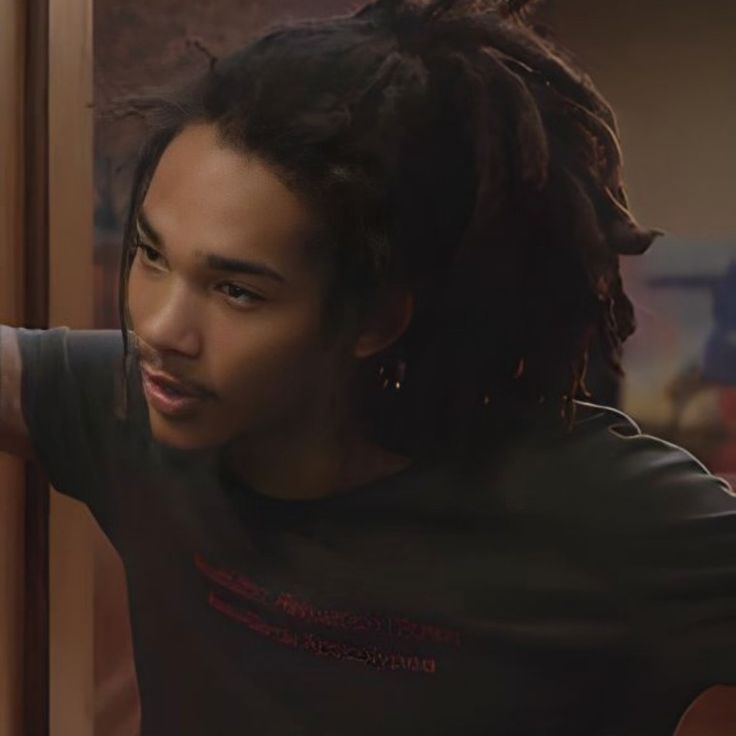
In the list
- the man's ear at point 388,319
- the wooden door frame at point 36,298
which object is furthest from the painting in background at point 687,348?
the wooden door frame at point 36,298

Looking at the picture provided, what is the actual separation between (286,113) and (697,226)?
0.44 metres

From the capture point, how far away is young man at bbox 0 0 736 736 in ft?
3.34

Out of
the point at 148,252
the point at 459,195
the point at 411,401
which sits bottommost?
the point at 411,401

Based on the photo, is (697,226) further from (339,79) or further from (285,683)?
(285,683)

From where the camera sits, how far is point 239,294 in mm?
1102

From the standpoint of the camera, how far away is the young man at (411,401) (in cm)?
102

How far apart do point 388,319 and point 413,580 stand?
11.1 inches

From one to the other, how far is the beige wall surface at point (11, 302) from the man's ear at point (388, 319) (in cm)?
47

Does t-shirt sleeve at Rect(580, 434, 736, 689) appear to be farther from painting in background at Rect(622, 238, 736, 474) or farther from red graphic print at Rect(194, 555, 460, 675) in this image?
red graphic print at Rect(194, 555, 460, 675)

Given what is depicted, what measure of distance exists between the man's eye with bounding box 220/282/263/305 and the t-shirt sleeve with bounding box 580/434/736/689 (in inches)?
16.4

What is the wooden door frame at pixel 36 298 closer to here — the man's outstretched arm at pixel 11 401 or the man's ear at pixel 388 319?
the man's outstretched arm at pixel 11 401

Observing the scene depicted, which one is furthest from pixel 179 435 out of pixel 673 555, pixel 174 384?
pixel 673 555

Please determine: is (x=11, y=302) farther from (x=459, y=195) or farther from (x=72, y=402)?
(x=459, y=195)

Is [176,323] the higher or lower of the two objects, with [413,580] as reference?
higher
